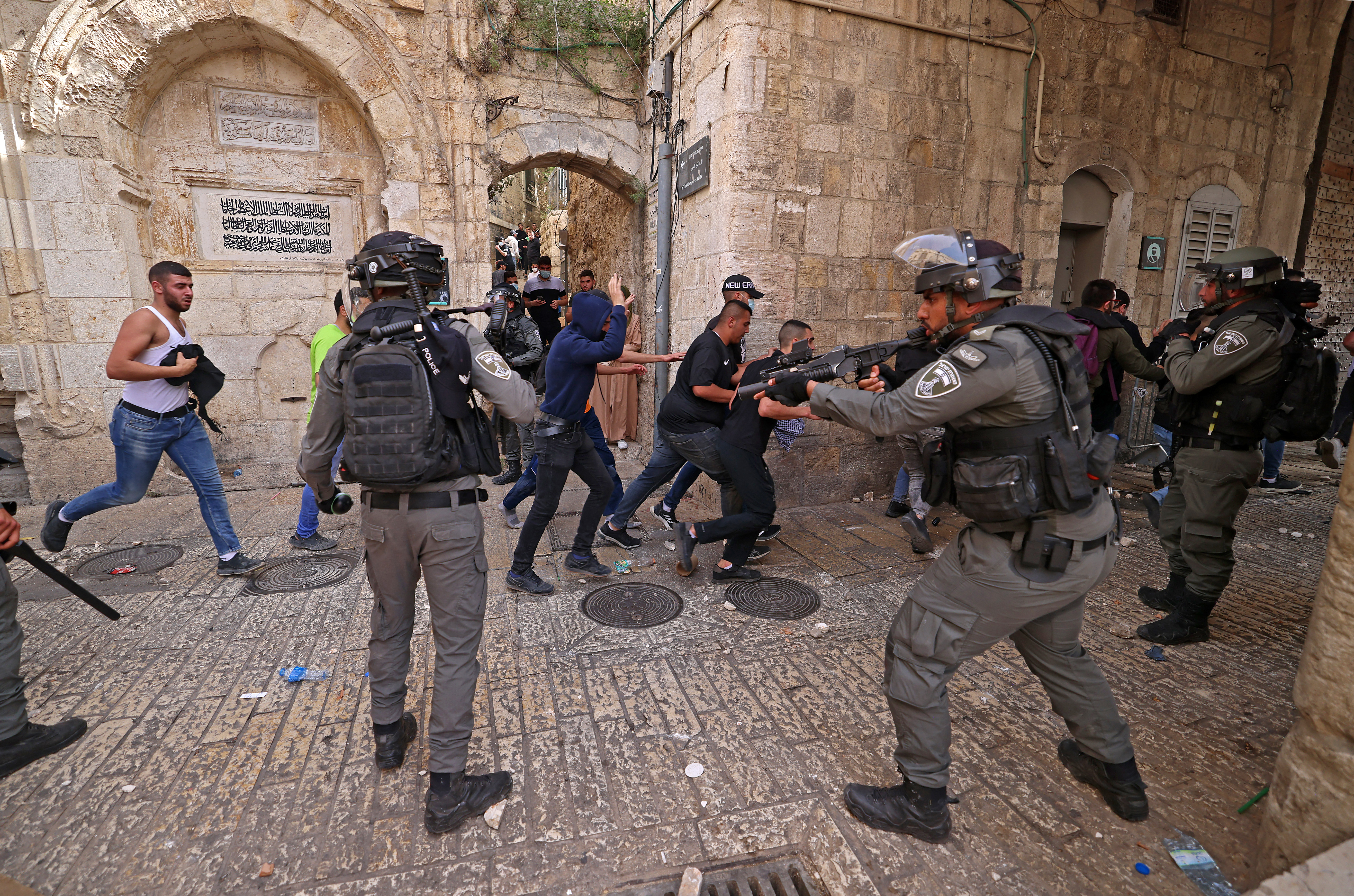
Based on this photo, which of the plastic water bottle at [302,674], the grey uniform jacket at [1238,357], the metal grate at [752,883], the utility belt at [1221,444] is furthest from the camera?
the utility belt at [1221,444]

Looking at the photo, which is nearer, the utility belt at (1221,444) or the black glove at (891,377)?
the utility belt at (1221,444)

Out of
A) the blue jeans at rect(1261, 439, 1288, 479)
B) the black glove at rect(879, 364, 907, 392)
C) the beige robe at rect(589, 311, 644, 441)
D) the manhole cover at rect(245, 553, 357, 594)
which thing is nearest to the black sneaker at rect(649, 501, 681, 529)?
the black glove at rect(879, 364, 907, 392)

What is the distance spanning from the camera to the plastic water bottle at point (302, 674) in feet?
10.8

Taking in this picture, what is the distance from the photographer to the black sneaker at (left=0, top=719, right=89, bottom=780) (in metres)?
2.62

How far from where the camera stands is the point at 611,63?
728 cm

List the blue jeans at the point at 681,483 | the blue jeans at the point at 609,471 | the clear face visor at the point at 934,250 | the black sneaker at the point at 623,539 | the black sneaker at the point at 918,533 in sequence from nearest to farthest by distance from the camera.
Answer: the clear face visor at the point at 934,250 → the black sneaker at the point at 918,533 → the blue jeans at the point at 609,471 → the black sneaker at the point at 623,539 → the blue jeans at the point at 681,483

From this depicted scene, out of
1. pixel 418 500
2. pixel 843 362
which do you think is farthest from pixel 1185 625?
pixel 418 500

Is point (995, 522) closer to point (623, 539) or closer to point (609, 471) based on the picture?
point (609, 471)

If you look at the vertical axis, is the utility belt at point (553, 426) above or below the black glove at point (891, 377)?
below

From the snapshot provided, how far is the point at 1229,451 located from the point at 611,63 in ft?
22.4

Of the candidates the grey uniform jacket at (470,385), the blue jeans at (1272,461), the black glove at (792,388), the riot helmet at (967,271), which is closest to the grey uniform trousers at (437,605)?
the grey uniform jacket at (470,385)

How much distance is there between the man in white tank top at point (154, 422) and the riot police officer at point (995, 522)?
4.20m

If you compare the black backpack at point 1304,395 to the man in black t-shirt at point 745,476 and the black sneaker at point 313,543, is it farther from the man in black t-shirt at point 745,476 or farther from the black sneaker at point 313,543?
the black sneaker at point 313,543

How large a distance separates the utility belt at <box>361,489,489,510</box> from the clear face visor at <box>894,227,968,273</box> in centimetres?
191
